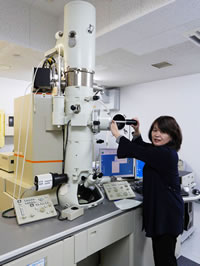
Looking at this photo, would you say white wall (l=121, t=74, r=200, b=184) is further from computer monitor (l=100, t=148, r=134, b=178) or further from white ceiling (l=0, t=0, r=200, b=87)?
computer monitor (l=100, t=148, r=134, b=178)

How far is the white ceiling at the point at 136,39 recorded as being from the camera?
6.26ft

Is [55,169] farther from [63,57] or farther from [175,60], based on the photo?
[175,60]

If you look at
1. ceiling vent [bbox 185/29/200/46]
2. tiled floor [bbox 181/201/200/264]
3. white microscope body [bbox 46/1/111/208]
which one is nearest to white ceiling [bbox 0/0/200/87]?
ceiling vent [bbox 185/29/200/46]

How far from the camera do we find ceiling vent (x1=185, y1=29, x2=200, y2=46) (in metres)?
2.35

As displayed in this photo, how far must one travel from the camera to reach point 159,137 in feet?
4.70

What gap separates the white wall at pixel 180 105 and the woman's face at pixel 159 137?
326cm

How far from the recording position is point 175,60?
3486 millimetres

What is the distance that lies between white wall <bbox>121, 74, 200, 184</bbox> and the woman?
326cm

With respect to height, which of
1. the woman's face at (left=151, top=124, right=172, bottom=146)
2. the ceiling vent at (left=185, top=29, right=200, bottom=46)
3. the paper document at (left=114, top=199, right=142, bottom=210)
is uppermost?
the ceiling vent at (left=185, top=29, right=200, bottom=46)

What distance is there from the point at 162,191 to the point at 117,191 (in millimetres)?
475

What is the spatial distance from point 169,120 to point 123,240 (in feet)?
3.16

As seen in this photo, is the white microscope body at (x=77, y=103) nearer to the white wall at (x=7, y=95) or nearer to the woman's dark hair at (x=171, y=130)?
the woman's dark hair at (x=171, y=130)

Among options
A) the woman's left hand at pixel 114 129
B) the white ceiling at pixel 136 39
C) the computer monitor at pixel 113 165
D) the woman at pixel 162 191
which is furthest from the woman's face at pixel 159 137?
the white ceiling at pixel 136 39

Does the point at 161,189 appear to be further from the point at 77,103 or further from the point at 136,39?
the point at 136,39
